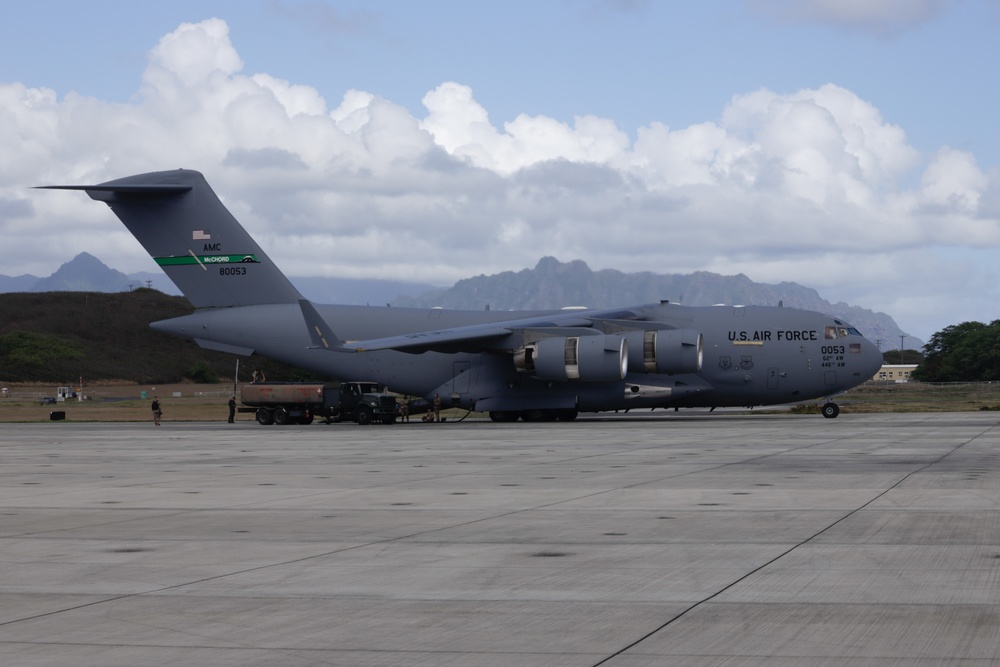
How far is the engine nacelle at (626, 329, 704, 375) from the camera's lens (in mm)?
36625

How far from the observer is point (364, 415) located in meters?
41.7

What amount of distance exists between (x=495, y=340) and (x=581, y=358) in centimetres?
319

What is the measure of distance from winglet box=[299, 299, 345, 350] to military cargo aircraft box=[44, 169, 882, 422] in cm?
5

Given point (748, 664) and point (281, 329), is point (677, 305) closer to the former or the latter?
point (281, 329)

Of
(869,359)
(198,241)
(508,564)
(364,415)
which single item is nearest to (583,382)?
(364,415)

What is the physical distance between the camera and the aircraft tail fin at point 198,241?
135ft

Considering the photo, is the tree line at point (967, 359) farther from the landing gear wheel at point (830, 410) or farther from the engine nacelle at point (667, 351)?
the engine nacelle at point (667, 351)

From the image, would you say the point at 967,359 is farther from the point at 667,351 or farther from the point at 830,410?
the point at 667,351

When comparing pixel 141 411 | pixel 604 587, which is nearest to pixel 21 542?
pixel 604 587

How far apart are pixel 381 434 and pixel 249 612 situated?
2528 cm

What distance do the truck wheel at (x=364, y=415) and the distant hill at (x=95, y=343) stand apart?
85910mm

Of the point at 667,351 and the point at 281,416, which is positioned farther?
the point at 281,416

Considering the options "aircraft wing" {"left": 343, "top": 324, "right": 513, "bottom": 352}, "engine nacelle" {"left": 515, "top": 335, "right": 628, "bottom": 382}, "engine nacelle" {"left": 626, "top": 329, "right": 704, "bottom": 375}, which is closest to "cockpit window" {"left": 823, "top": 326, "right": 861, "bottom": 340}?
"engine nacelle" {"left": 626, "top": 329, "right": 704, "bottom": 375}

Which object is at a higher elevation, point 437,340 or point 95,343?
point 95,343
